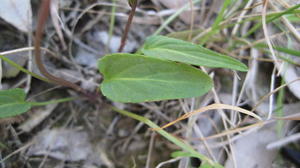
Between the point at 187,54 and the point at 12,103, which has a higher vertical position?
the point at 187,54

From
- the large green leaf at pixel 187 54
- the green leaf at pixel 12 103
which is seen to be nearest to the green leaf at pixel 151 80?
the large green leaf at pixel 187 54

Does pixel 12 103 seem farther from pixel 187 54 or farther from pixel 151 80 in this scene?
pixel 187 54

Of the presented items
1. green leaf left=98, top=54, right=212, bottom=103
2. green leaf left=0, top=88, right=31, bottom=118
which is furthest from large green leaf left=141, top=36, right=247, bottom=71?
green leaf left=0, top=88, right=31, bottom=118

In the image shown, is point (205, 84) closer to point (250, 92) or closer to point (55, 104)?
point (250, 92)

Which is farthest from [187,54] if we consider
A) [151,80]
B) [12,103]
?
[12,103]

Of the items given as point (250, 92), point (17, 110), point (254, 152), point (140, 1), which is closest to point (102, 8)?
point (140, 1)
